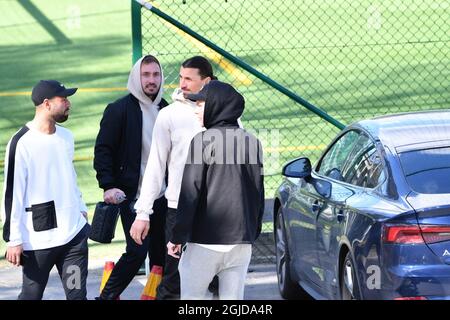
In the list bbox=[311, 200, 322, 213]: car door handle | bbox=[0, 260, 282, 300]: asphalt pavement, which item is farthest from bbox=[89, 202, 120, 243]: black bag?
bbox=[311, 200, 322, 213]: car door handle

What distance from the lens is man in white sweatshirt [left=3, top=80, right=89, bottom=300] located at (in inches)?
337

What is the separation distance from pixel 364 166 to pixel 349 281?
957 mm

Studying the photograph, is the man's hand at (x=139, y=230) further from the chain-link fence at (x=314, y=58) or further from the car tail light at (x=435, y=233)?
the chain-link fence at (x=314, y=58)

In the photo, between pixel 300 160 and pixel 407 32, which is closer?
pixel 300 160

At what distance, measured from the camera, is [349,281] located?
328 inches

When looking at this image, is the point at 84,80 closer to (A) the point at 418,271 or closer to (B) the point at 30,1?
(B) the point at 30,1

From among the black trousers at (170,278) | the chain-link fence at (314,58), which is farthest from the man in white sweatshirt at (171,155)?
the chain-link fence at (314,58)

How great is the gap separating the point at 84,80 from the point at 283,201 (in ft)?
32.2

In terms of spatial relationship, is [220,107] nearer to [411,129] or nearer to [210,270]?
[210,270]

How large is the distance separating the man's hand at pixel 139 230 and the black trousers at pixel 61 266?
367 mm

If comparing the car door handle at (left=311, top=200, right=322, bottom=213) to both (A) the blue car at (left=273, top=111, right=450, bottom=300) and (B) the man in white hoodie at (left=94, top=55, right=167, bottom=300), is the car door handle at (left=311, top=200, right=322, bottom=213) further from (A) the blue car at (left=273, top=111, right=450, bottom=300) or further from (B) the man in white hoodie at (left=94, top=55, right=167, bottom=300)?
(B) the man in white hoodie at (left=94, top=55, right=167, bottom=300)

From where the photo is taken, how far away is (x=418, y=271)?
24.6ft

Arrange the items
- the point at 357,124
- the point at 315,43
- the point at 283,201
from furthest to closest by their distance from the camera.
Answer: the point at 315,43 < the point at 283,201 < the point at 357,124
